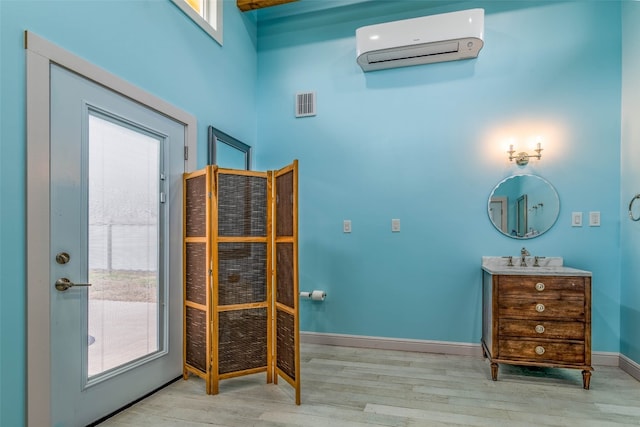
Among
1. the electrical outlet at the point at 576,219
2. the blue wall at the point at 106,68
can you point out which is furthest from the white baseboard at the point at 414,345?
the blue wall at the point at 106,68

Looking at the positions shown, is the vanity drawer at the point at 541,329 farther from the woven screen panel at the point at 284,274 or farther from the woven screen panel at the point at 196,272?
the woven screen panel at the point at 196,272

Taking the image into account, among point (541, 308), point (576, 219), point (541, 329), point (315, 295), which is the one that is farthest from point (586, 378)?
point (315, 295)

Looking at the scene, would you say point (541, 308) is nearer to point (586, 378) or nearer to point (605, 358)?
point (586, 378)

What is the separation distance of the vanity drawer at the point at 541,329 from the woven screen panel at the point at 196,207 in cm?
226

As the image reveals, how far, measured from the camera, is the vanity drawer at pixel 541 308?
2688mm

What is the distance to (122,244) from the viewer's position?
2359mm

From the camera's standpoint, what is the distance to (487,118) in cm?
338

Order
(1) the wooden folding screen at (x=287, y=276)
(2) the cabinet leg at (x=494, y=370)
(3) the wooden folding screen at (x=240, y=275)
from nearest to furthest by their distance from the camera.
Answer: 1. (1) the wooden folding screen at (x=287, y=276)
2. (3) the wooden folding screen at (x=240, y=275)
3. (2) the cabinet leg at (x=494, y=370)

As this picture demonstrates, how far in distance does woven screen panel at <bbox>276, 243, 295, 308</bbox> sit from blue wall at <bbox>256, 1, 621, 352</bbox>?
1123 mm

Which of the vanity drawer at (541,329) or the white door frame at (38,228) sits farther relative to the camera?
the vanity drawer at (541,329)

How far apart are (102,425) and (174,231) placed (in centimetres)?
124

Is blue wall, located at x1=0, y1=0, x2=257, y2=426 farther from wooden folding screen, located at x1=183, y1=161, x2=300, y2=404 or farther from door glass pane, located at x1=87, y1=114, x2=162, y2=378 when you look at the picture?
wooden folding screen, located at x1=183, y1=161, x2=300, y2=404

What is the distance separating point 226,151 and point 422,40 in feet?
6.46

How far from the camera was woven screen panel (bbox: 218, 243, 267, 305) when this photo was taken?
2594 millimetres
